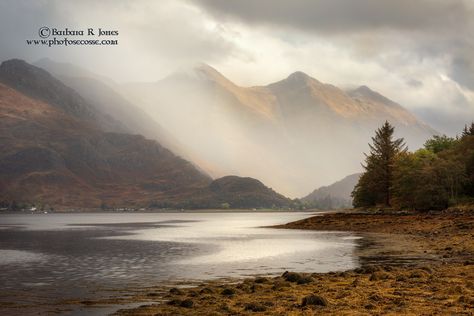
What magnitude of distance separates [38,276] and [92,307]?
55.4ft

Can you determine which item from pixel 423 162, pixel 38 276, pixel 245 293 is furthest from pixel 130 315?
pixel 423 162

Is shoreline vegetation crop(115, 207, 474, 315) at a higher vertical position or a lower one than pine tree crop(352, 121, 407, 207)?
lower

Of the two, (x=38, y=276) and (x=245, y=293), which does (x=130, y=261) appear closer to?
(x=38, y=276)

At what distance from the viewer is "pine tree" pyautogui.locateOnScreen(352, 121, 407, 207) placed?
137500 mm

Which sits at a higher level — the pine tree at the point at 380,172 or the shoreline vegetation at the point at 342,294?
the pine tree at the point at 380,172

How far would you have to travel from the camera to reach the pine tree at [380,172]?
138 metres

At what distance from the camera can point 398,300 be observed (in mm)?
24312

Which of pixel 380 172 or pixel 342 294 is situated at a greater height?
pixel 380 172

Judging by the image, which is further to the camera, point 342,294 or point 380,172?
point 380,172

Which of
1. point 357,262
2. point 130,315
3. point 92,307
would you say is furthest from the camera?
point 357,262

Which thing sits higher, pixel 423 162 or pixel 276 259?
pixel 423 162

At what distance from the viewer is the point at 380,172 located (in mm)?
137375

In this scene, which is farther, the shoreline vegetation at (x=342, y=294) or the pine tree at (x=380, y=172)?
the pine tree at (x=380, y=172)

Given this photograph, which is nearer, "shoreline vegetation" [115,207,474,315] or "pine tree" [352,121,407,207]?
"shoreline vegetation" [115,207,474,315]
